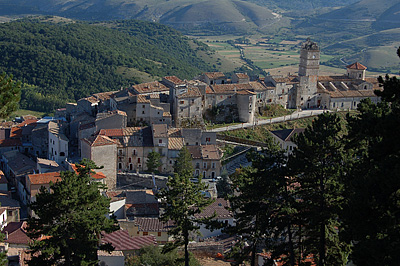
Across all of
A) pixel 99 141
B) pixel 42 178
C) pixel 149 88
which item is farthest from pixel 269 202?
pixel 149 88

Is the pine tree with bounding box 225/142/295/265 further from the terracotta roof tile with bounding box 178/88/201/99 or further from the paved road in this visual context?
the paved road

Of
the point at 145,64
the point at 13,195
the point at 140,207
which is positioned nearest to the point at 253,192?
the point at 140,207

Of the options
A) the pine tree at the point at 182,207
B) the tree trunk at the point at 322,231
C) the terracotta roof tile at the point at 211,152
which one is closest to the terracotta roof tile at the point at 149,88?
the terracotta roof tile at the point at 211,152

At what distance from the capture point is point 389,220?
819 inches

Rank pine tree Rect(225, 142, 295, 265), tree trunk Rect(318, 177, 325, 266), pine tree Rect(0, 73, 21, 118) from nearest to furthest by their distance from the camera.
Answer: tree trunk Rect(318, 177, 325, 266) → pine tree Rect(225, 142, 295, 265) → pine tree Rect(0, 73, 21, 118)

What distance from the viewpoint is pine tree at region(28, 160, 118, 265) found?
96.0ft

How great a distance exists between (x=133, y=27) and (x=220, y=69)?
41.8m

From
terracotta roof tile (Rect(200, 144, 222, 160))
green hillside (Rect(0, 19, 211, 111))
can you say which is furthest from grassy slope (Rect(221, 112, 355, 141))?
green hillside (Rect(0, 19, 211, 111))

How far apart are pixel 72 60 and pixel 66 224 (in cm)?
9946

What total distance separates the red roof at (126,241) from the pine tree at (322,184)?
45.3 ft

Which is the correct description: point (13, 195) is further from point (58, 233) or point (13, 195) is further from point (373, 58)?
point (373, 58)

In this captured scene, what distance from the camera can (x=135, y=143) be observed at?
2263 inches

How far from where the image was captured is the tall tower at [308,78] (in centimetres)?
8050

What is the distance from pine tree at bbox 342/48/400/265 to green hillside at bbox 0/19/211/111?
91.9 meters
